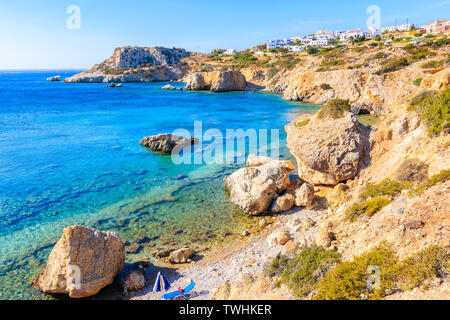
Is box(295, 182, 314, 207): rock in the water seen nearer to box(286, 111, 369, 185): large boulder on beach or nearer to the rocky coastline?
the rocky coastline

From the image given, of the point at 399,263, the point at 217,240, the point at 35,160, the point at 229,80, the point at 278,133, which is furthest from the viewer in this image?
the point at 229,80

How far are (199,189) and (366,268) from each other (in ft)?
37.1

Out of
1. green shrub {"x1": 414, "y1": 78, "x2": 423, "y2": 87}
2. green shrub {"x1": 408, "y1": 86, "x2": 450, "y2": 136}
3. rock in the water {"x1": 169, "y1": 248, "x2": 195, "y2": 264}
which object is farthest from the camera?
green shrub {"x1": 414, "y1": 78, "x2": 423, "y2": 87}

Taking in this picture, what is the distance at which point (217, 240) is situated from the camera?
11672 mm

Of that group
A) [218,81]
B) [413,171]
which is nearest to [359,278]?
[413,171]

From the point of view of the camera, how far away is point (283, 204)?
13.4m

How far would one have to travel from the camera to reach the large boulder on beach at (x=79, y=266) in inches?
340

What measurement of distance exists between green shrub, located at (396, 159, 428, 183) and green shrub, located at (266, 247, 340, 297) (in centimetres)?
468

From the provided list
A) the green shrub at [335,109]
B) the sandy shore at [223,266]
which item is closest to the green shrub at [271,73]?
the green shrub at [335,109]

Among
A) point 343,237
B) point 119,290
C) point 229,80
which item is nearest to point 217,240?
point 119,290

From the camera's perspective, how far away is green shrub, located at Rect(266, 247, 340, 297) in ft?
21.1

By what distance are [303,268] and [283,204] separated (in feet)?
21.6

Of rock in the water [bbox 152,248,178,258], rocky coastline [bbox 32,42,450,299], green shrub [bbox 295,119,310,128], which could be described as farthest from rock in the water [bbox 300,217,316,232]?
green shrub [bbox 295,119,310,128]
